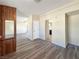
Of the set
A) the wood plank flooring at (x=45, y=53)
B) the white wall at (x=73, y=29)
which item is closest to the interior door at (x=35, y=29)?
the wood plank flooring at (x=45, y=53)

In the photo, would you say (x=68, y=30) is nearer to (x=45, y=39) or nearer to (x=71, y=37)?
(x=71, y=37)

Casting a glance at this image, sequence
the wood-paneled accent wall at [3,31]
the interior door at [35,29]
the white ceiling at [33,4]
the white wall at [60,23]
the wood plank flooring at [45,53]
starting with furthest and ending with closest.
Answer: the interior door at [35,29] → the white wall at [60,23] → the white ceiling at [33,4] → the wood-paneled accent wall at [3,31] → the wood plank flooring at [45,53]

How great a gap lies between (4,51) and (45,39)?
15.7 feet

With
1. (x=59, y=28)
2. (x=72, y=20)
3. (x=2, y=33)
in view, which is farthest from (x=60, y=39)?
(x=2, y=33)

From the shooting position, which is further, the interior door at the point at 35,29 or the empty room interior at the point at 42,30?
the interior door at the point at 35,29

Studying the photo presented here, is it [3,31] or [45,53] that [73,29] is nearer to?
[45,53]

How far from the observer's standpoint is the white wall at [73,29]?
19.1 ft

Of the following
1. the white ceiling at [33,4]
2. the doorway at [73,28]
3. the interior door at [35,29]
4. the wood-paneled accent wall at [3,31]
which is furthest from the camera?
the interior door at [35,29]

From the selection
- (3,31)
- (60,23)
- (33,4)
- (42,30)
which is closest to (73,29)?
(60,23)

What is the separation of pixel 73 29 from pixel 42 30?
3.40 m

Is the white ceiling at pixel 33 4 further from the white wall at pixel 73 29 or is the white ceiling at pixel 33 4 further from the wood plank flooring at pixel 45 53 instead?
the wood plank flooring at pixel 45 53

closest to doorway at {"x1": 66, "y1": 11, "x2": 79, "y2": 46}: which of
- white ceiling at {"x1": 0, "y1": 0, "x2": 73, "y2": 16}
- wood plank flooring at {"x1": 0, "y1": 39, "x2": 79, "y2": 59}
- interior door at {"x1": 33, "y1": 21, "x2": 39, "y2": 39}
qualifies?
wood plank flooring at {"x1": 0, "y1": 39, "x2": 79, "y2": 59}

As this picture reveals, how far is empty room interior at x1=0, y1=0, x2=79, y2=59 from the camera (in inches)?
162

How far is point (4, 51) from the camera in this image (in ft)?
13.8
